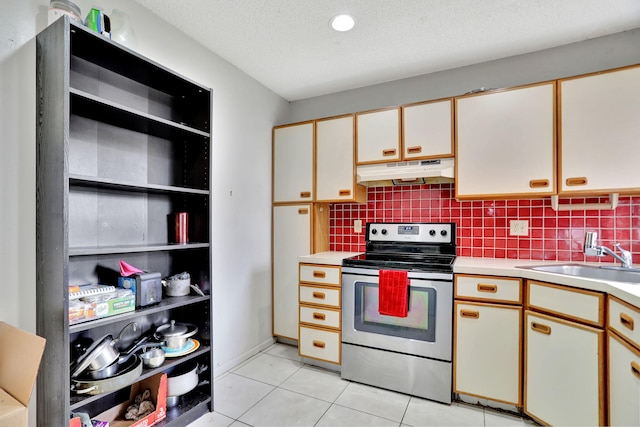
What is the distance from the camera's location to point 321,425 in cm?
178

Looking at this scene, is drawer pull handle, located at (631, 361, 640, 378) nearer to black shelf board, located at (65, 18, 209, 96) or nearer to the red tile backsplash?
the red tile backsplash

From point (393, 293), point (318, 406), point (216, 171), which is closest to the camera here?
point (318, 406)

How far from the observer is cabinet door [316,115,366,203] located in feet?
8.62

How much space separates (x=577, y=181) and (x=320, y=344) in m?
2.09

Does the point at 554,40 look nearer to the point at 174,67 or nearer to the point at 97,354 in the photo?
the point at 174,67

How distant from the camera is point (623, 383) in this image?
1334mm

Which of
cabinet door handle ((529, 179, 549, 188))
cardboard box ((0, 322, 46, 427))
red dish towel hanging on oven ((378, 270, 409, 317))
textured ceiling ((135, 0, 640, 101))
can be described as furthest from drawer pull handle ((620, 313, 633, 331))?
cardboard box ((0, 322, 46, 427))

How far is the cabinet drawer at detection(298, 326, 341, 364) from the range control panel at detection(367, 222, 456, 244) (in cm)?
90

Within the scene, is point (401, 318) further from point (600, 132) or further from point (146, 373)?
point (600, 132)

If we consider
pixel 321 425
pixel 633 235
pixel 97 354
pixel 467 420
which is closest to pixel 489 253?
pixel 633 235

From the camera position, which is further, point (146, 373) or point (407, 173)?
point (407, 173)

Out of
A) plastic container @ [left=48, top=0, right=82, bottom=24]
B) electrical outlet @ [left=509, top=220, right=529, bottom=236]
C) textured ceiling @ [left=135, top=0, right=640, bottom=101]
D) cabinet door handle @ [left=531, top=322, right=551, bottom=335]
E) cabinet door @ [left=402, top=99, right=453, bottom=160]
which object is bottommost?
cabinet door handle @ [left=531, top=322, right=551, bottom=335]

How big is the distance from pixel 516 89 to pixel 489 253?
47.7 inches

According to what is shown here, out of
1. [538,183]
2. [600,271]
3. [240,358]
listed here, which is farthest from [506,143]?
[240,358]
